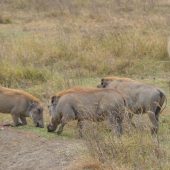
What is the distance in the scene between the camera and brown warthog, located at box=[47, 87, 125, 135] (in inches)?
315

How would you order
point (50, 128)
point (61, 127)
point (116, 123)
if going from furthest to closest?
point (50, 128) < point (61, 127) < point (116, 123)

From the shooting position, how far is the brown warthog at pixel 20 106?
348 inches

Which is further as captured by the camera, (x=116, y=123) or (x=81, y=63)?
(x=81, y=63)

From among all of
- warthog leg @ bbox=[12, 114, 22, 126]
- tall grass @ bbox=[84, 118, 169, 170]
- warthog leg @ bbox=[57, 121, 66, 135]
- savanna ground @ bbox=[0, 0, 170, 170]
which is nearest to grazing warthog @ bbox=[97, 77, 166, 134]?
savanna ground @ bbox=[0, 0, 170, 170]

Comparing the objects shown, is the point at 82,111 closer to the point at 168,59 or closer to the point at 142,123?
the point at 142,123

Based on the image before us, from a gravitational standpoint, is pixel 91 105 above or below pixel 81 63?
above

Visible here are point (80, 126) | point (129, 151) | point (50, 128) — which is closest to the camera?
point (129, 151)

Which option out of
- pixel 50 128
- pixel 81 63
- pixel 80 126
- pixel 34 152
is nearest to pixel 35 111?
pixel 50 128

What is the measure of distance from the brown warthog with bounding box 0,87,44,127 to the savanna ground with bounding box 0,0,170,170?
0.19 m

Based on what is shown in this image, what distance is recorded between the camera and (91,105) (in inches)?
318

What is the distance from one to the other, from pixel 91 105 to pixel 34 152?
1.02 m

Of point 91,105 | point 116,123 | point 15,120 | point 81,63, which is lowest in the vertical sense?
point 81,63

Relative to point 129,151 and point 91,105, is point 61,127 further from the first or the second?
point 129,151

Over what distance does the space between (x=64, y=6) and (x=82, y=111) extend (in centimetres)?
1621
